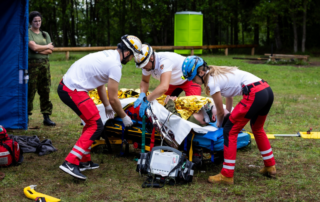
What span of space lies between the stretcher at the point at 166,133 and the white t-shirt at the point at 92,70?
86cm

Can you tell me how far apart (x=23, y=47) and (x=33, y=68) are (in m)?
0.48

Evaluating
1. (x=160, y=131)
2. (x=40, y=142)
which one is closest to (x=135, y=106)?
(x=160, y=131)

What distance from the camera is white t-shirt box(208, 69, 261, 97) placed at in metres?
4.16

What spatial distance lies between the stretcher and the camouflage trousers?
7.43 feet

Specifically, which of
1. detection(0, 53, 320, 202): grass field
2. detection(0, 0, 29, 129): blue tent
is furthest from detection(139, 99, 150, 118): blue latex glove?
detection(0, 0, 29, 129): blue tent

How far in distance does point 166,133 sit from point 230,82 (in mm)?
1129

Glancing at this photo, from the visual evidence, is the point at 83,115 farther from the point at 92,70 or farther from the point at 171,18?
the point at 171,18

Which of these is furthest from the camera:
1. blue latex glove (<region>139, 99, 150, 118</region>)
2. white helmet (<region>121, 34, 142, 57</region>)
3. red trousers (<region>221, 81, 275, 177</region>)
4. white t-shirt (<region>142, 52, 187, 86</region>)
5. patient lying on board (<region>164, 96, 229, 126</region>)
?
white t-shirt (<region>142, 52, 187, 86</region>)

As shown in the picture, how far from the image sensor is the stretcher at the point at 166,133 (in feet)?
15.1

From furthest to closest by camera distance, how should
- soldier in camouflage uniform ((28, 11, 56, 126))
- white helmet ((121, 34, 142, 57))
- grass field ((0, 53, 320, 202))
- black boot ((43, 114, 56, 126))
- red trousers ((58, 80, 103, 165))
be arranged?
black boot ((43, 114, 56, 126))
soldier in camouflage uniform ((28, 11, 56, 126))
white helmet ((121, 34, 142, 57))
red trousers ((58, 80, 103, 165))
grass field ((0, 53, 320, 202))

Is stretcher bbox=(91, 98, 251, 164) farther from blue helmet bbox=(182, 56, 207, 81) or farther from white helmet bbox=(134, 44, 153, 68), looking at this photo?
blue helmet bbox=(182, 56, 207, 81)

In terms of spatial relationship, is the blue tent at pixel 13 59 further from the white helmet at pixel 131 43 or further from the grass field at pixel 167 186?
the white helmet at pixel 131 43

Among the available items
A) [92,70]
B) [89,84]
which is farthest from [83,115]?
[92,70]

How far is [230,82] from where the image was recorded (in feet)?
14.0
